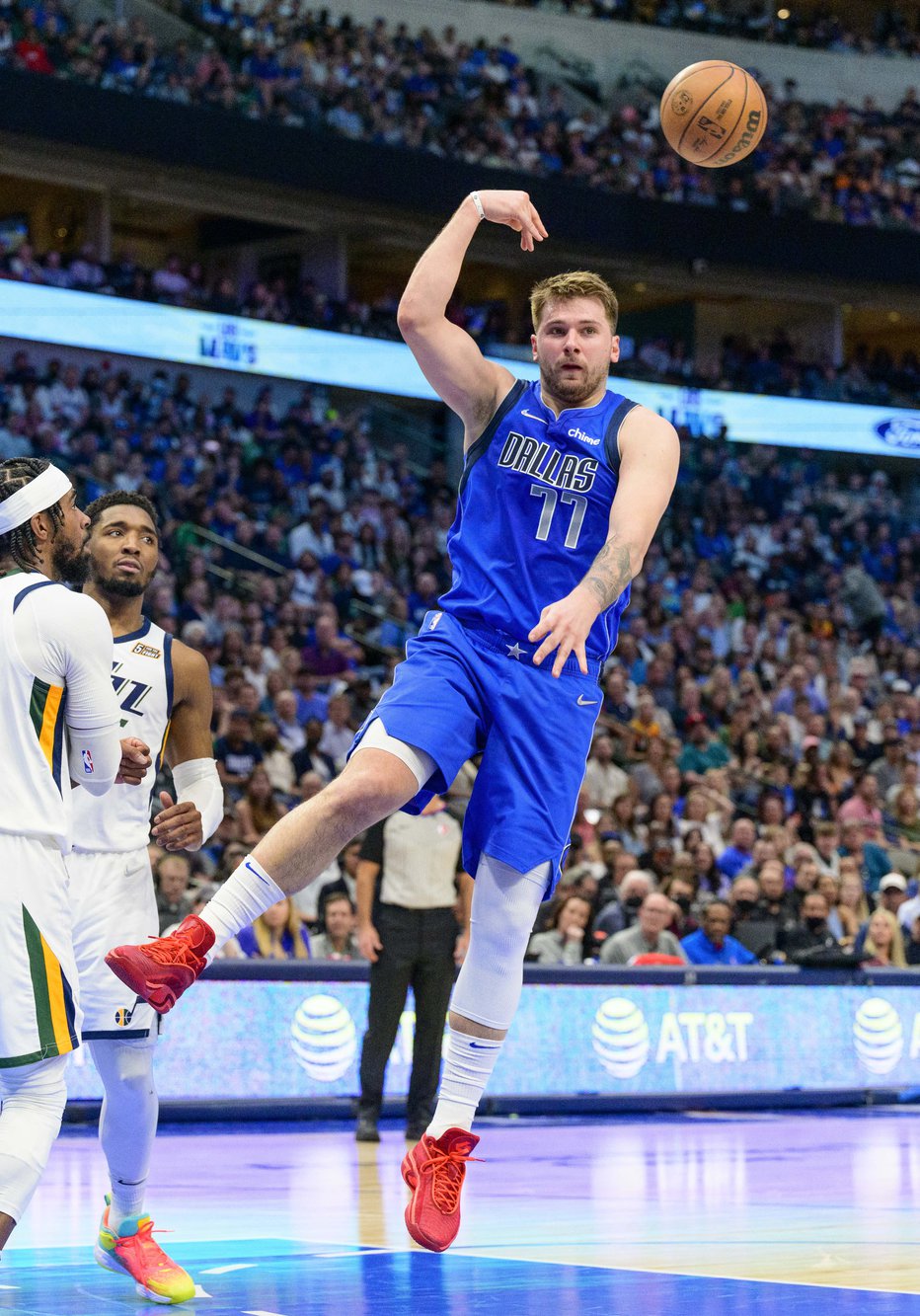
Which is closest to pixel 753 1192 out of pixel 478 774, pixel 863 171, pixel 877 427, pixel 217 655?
pixel 478 774

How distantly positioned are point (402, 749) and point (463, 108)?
2425 cm

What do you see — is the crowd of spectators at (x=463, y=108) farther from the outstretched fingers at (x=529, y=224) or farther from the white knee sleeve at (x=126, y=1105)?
the white knee sleeve at (x=126, y=1105)

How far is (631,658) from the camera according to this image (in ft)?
66.6

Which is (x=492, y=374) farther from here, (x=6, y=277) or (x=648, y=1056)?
(x=6, y=277)

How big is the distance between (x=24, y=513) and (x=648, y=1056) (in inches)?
331

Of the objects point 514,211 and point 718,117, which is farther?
point 718,117

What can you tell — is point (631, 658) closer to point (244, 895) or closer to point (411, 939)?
point (411, 939)

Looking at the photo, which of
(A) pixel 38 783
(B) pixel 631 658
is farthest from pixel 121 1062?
(B) pixel 631 658

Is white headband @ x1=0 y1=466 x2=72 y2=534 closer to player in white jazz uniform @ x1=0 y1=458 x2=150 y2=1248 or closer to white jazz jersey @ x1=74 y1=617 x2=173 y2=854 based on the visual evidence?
player in white jazz uniform @ x1=0 y1=458 x2=150 y2=1248

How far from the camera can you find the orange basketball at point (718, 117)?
6.79 metres

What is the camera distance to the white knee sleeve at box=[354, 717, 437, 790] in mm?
4773

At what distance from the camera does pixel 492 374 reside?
524cm

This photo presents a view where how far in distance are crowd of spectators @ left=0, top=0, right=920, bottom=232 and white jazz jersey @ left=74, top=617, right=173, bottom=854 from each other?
18.4 m

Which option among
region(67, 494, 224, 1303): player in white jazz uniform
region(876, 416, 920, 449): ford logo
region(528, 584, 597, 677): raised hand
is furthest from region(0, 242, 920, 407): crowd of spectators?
region(528, 584, 597, 677): raised hand
